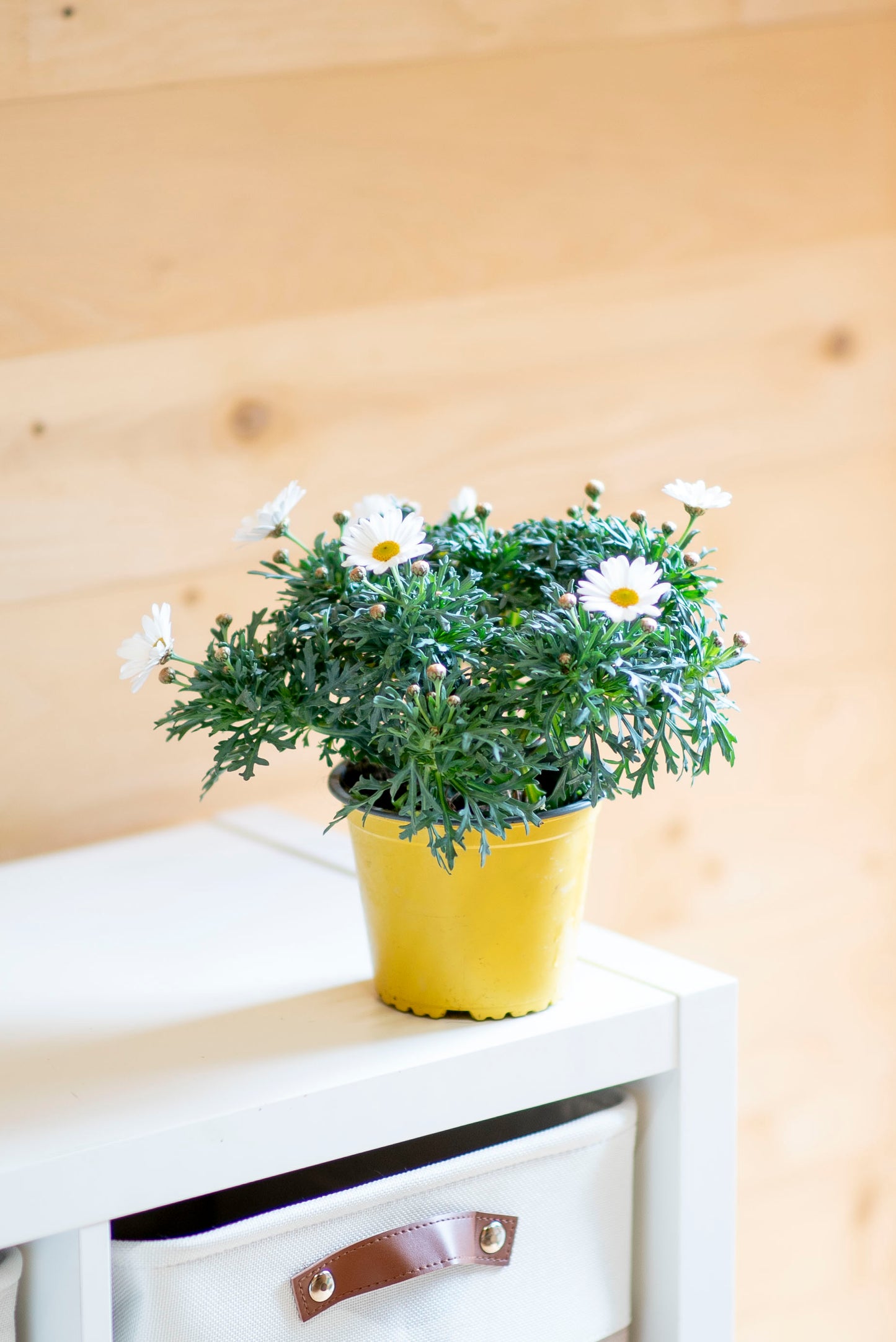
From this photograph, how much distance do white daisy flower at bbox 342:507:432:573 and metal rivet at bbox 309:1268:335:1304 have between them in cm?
35

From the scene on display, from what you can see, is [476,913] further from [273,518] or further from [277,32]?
[277,32]

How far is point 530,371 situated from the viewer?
1.26 metres

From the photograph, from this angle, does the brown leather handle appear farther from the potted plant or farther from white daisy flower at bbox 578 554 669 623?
white daisy flower at bbox 578 554 669 623

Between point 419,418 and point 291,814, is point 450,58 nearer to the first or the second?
point 419,418

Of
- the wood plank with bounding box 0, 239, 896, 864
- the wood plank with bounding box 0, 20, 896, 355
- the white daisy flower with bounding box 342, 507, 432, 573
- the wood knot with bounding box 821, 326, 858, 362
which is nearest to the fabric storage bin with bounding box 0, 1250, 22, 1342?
the white daisy flower with bounding box 342, 507, 432, 573

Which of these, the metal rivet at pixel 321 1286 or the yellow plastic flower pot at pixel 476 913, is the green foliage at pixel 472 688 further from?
the metal rivet at pixel 321 1286

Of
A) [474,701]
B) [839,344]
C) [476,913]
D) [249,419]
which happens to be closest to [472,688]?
[474,701]

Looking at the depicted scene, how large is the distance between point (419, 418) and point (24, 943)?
0.55m

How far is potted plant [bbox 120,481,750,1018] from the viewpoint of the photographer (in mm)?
680

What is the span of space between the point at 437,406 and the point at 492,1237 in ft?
2.28

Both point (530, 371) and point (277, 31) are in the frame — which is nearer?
point (277, 31)

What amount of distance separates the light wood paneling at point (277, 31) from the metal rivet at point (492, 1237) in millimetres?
814

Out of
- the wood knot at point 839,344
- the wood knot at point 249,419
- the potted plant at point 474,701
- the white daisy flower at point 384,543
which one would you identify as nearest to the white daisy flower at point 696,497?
the potted plant at point 474,701

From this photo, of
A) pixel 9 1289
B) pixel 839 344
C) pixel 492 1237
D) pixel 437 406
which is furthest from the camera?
pixel 839 344
